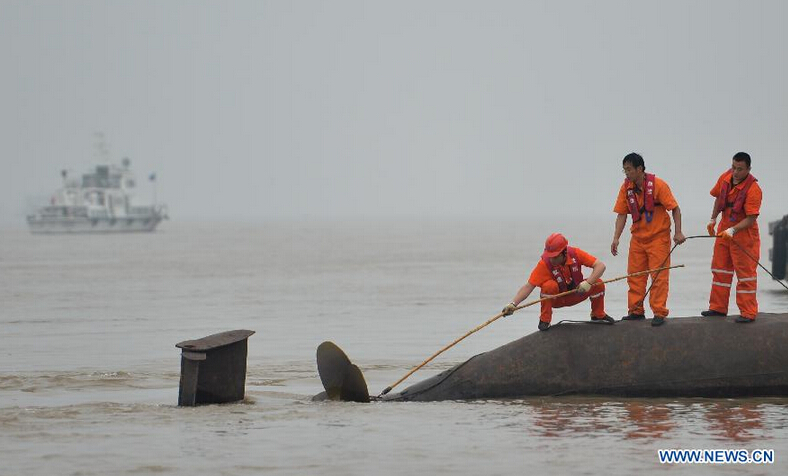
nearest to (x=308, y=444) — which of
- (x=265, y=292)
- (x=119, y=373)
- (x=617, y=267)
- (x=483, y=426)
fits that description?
(x=483, y=426)

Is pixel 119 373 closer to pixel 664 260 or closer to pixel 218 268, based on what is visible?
pixel 664 260

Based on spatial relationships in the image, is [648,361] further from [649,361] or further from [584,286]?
[584,286]

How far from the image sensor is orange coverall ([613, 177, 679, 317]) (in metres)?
15.8

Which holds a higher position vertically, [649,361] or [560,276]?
[560,276]

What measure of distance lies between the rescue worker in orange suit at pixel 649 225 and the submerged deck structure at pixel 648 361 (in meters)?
0.43

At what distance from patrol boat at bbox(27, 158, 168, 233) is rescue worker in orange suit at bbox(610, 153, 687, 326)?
16548 centimetres

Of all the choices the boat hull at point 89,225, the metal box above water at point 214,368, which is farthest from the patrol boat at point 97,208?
the metal box above water at point 214,368

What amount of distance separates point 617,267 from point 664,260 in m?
46.8

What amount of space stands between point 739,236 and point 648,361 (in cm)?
193

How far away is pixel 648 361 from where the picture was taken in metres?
15.6

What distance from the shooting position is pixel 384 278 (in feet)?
178

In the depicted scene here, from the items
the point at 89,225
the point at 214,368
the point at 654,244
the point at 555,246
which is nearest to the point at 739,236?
the point at 654,244

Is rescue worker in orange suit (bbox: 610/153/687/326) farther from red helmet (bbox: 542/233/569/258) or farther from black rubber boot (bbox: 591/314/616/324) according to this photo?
red helmet (bbox: 542/233/569/258)

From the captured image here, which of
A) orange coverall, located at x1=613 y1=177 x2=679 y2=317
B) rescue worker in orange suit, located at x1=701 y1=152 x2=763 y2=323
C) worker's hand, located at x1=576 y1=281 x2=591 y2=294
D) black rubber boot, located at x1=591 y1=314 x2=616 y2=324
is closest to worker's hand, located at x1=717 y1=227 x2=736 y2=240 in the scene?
rescue worker in orange suit, located at x1=701 y1=152 x2=763 y2=323
